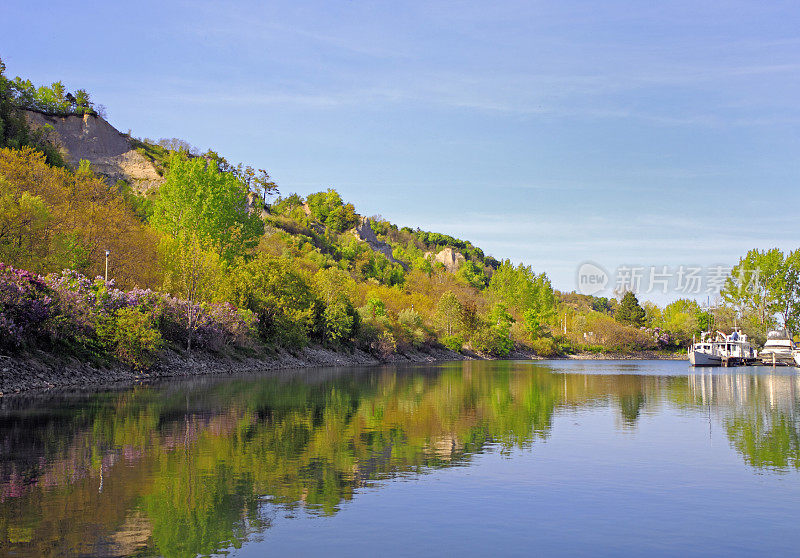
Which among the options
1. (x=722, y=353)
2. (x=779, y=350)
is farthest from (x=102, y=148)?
(x=779, y=350)

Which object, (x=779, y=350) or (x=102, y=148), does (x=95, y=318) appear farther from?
(x=102, y=148)

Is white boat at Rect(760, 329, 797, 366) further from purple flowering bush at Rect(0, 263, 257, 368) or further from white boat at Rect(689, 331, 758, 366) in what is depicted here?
purple flowering bush at Rect(0, 263, 257, 368)

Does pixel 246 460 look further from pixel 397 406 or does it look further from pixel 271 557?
pixel 397 406

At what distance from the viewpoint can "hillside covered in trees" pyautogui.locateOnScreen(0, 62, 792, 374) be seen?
38.6 m

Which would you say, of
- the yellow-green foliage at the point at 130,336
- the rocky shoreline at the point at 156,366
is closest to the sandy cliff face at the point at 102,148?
the rocky shoreline at the point at 156,366

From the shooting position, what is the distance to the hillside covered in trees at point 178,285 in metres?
38.6

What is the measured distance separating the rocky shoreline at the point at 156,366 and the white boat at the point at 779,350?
5506 cm

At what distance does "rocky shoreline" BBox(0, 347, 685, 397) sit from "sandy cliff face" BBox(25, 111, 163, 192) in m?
70.8

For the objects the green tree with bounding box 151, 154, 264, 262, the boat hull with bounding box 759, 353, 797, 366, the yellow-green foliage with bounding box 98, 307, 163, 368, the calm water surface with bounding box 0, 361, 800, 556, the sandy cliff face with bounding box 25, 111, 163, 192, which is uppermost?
the sandy cliff face with bounding box 25, 111, 163, 192

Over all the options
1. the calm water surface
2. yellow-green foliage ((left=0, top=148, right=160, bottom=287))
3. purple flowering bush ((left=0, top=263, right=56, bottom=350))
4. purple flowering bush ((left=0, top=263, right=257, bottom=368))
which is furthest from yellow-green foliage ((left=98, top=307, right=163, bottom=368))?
the calm water surface

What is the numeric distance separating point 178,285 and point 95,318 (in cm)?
2300

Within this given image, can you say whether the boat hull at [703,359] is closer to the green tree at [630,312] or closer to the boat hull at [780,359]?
the boat hull at [780,359]

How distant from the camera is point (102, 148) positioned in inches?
5315

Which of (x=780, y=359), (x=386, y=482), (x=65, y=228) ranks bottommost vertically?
(x=780, y=359)
